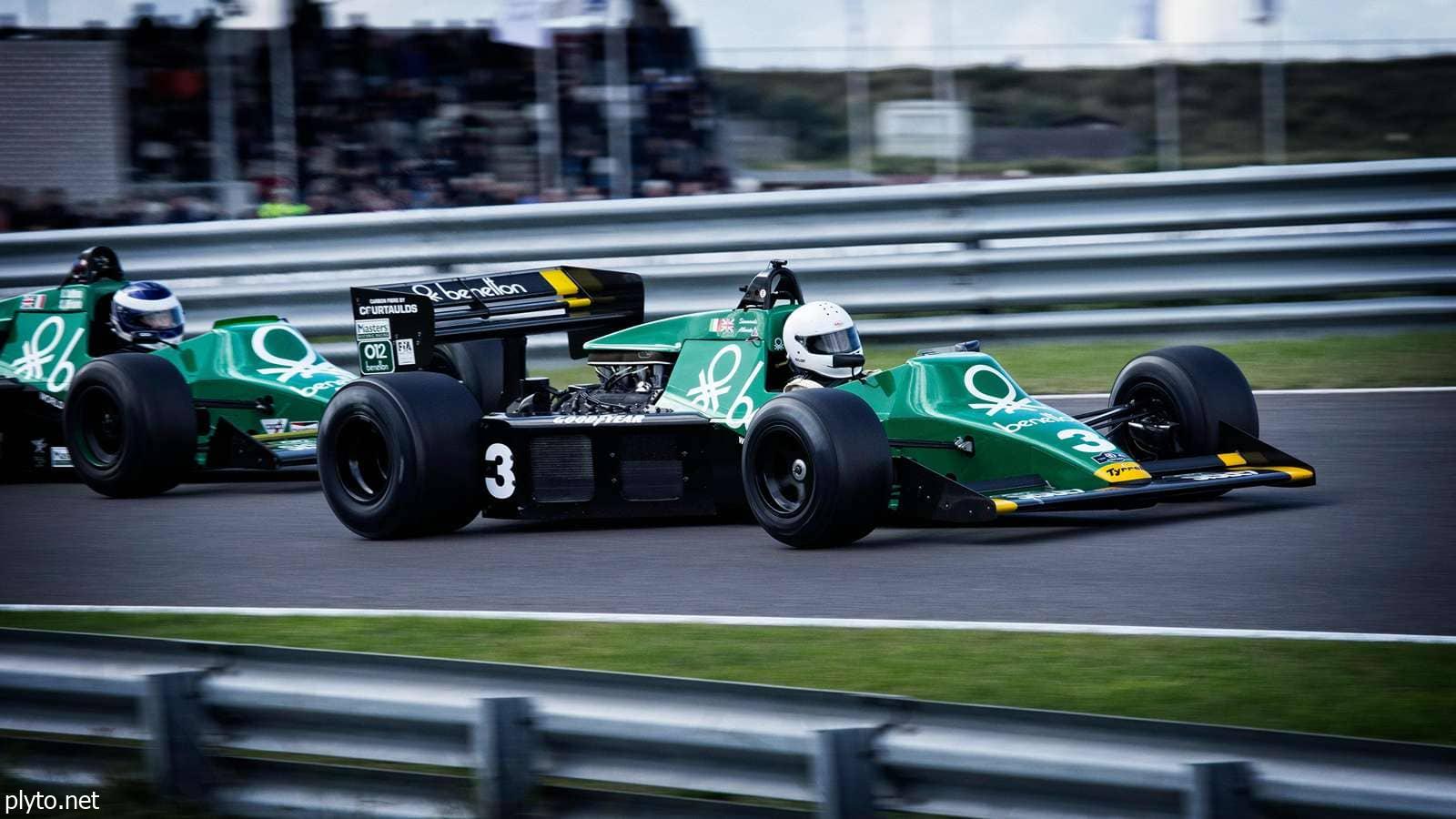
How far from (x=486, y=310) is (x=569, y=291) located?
1.53 ft

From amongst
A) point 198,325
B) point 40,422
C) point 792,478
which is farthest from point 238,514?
point 198,325

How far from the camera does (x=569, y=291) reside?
943cm

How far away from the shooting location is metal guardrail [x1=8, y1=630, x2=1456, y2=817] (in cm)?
324

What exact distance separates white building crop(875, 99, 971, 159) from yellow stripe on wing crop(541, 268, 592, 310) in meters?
5.02

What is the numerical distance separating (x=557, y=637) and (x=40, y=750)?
1.93m

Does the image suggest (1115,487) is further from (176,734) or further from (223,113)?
(223,113)

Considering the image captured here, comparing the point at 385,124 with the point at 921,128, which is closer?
the point at 921,128

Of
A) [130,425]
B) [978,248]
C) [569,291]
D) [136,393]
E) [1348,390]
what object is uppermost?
[978,248]

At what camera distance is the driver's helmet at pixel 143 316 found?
11.2m

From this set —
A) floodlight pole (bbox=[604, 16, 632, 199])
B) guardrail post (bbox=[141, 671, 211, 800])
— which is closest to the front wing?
guardrail post (bbox=[141, 671, 211, 800])

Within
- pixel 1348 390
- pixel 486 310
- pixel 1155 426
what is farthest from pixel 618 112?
pixel 1155 426

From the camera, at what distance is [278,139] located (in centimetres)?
1464

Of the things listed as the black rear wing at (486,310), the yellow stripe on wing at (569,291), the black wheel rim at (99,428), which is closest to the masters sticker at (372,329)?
the black rear wing at (486,310)

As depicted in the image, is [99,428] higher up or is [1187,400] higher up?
[1187,400]
